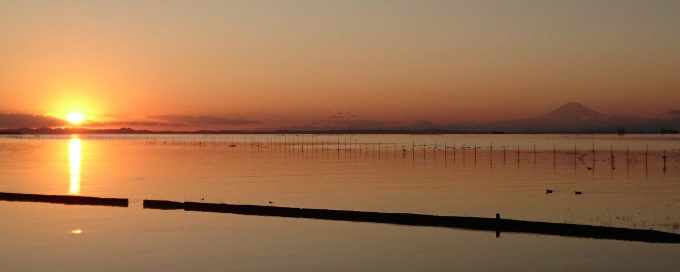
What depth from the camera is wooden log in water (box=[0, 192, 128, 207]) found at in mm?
31188

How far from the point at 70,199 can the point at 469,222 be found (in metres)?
19.2

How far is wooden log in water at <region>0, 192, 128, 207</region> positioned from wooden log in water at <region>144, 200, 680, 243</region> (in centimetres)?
321

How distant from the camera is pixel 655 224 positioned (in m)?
29.3

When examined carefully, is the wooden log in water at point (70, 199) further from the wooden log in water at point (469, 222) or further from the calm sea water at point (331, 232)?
the wooden log in water at point (469, 222)

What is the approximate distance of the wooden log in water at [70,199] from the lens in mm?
31188

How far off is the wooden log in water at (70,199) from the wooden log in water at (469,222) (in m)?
3.21

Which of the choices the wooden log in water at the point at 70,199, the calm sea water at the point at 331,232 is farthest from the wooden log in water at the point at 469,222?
the wooden log in water at the point at 70,199

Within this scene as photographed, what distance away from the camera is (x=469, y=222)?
2450 centimetres

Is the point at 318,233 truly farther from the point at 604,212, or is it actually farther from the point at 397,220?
the point at 604,212

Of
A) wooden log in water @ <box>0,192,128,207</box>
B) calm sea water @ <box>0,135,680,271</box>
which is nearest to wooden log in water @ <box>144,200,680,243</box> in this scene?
calm sea water @ <box>0,135,680,271</box>

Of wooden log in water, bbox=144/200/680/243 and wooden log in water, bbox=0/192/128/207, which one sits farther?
wooden log in water, bbox=0/192/128/207

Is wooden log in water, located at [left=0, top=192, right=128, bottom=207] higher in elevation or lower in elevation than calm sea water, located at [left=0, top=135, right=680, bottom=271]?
higher

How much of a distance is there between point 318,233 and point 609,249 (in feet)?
35.5

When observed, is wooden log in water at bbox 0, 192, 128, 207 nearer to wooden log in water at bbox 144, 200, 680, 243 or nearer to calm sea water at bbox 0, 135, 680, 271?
calm sea water at bbox 0, 135, 680, 271
